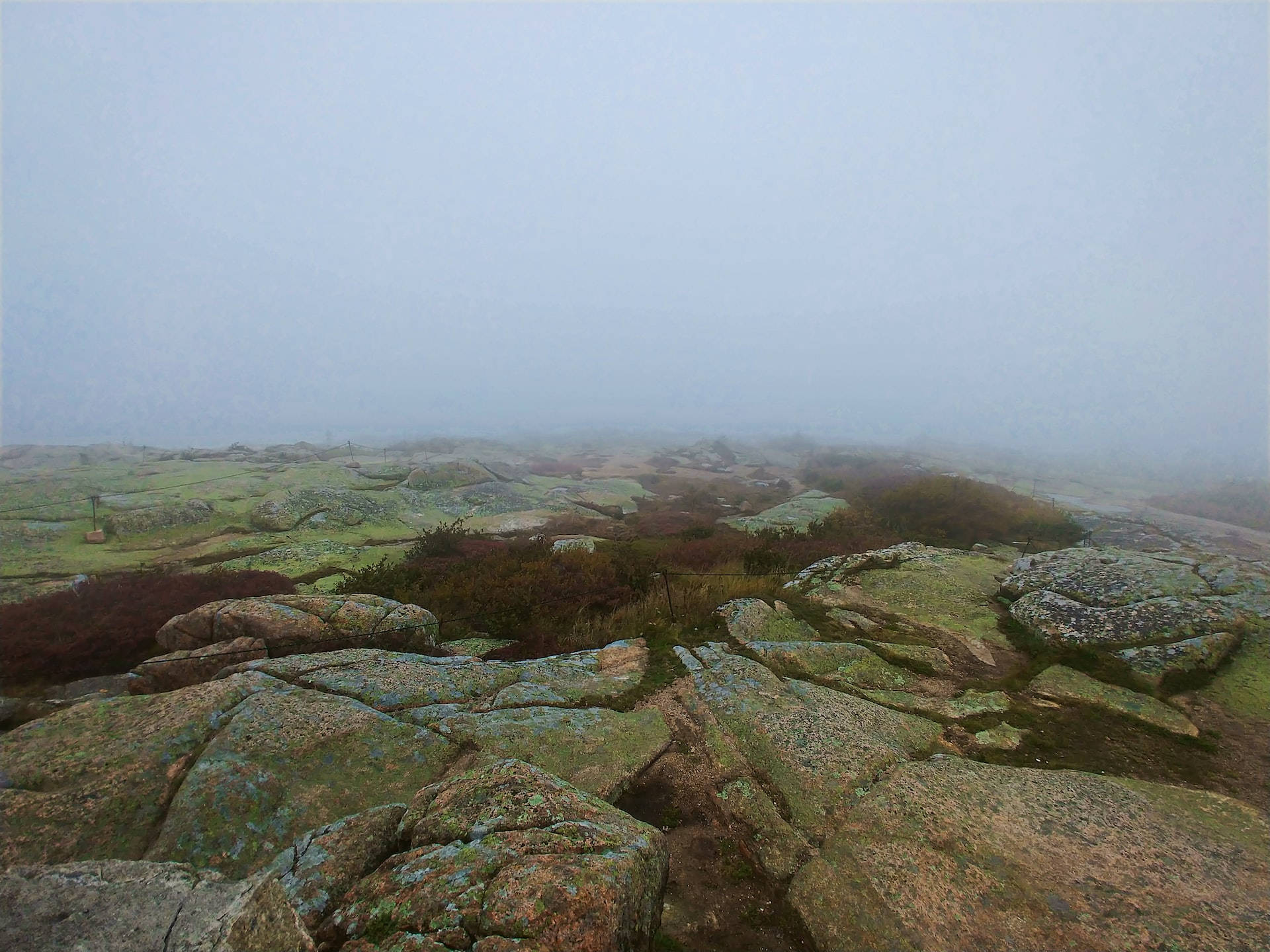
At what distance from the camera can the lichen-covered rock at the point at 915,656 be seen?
295 inches

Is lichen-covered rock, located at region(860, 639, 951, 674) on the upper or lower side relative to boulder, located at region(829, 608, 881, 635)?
upper

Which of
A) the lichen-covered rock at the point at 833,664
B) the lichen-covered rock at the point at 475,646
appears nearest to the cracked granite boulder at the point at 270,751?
the lichen-covered rock at the point at 475,646

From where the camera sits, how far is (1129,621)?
7895 millimetres

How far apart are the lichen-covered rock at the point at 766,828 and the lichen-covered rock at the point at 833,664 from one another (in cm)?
261

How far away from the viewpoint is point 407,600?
11328 mm

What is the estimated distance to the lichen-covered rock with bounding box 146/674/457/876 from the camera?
12.6 ft

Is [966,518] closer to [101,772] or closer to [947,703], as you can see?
[947,703]

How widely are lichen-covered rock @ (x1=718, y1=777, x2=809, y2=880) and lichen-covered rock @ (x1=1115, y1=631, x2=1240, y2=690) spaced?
21.2 ft

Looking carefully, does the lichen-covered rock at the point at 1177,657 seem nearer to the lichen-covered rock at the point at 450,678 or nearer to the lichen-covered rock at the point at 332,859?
the lichen-covered rock at the point at 450,678

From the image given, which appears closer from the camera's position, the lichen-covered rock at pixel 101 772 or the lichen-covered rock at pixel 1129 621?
the lichen-covered rock at pixel 101 772

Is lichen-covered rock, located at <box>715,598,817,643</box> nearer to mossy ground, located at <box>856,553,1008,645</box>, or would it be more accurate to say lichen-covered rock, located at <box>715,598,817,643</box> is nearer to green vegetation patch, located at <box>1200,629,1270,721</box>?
mossy ground, located at <box>856,553,1008,645</box>

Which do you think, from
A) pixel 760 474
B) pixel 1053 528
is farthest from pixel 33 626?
pixel 760 474

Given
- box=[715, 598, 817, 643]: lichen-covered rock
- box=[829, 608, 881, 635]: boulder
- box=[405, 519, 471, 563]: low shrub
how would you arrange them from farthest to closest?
box=[405, 519, 471, 563]: low shrub < box=[829, 608, 881, 635]: boulder < box=[715, 598, 817, 643]: lichen-covered rock


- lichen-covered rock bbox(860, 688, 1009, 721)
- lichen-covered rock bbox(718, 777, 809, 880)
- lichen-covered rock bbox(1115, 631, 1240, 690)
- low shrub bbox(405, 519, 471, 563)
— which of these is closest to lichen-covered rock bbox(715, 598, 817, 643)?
lichen-covered rock bbox(860, 688, 1009, 721)
